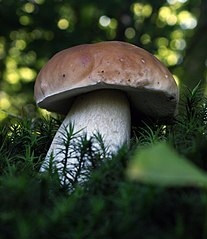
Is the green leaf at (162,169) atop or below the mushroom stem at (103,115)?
below

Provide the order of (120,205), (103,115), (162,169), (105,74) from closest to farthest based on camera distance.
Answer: (162,169) → (120,205) → (105,74) → (103,115)

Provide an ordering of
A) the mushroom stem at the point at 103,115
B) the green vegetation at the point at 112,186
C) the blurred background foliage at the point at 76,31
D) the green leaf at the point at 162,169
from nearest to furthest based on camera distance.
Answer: the green leaf at the point at 162,169, the green vegetation at the point at 112,186, the mushroom stem at the point at 103,115, the blurred background foliage at the point at 76,31

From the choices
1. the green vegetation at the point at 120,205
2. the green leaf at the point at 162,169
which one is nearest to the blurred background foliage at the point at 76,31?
the green vegetation at the point at 120,205

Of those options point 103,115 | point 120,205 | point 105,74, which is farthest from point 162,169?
point 103,115

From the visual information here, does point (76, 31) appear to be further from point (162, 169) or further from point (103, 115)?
point (162, 169)

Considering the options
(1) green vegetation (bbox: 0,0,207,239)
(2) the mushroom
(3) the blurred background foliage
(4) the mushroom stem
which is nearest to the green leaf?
(1) green vegetation (bbox: 0,0,207,239)

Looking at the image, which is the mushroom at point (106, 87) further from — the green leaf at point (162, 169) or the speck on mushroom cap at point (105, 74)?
the green leaf at point (162, 169)

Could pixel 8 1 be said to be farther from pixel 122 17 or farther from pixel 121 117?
pixel 121 117
